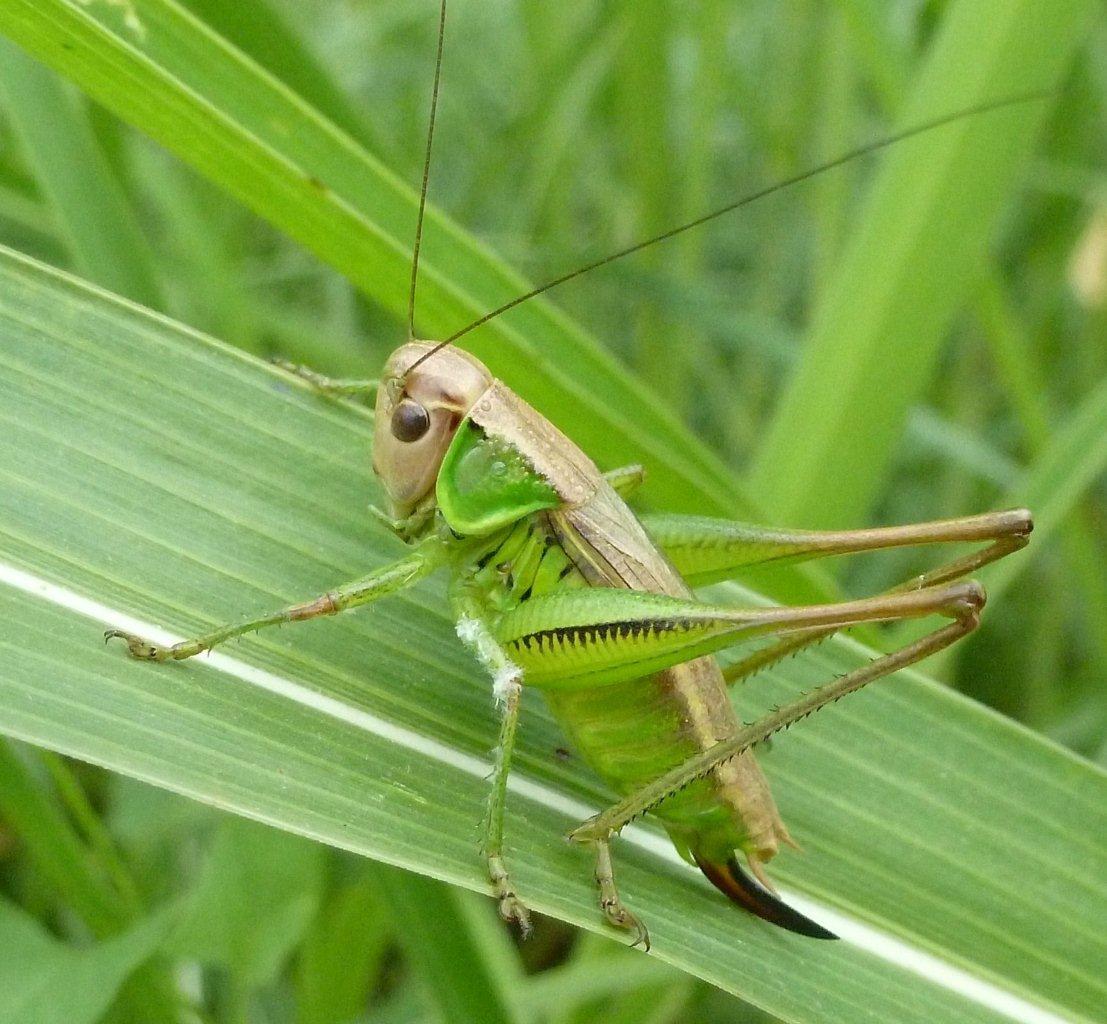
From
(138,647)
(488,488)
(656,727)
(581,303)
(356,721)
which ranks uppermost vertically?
(581,303)

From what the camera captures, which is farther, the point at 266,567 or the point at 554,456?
the point at 554,456

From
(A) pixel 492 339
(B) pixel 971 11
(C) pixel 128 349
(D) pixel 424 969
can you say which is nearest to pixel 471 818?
(D) pixel 424 969

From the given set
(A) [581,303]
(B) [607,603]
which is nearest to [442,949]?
(B) [607,603]

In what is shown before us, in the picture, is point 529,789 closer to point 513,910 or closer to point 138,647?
point 513,910

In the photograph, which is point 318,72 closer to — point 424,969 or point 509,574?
point 509,574

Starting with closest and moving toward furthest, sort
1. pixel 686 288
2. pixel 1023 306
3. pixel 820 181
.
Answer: pixel 686 288 → pixel 820 181 → pixel 1023 306

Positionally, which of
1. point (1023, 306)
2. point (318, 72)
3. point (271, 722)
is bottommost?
point (271, 722)

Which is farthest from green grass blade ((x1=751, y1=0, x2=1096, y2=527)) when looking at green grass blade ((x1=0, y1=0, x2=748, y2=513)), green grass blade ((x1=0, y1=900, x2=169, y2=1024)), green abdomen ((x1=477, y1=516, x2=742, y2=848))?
green grass blade ((x1=0, y1=900, x2=169, y2=1024))
